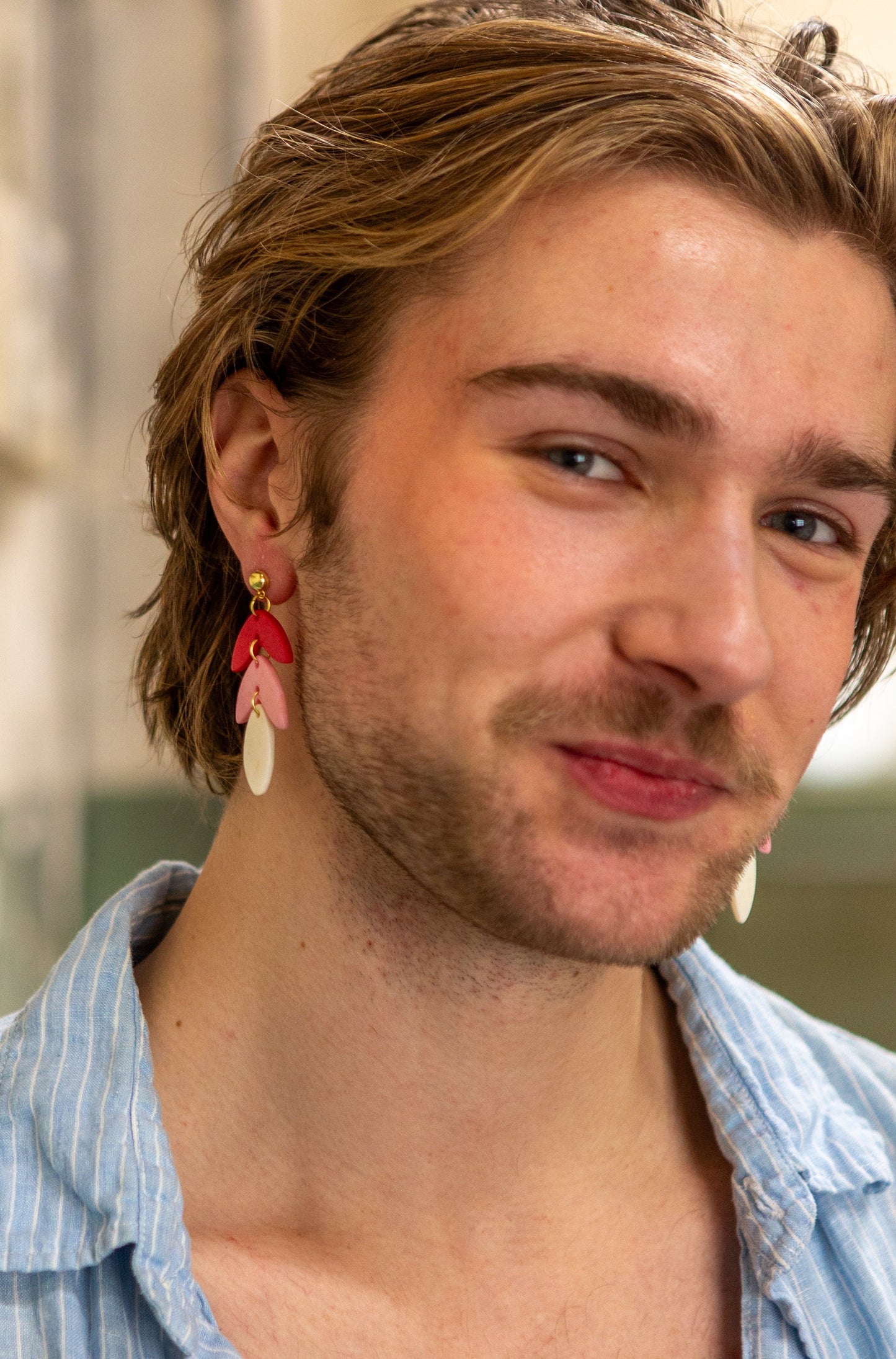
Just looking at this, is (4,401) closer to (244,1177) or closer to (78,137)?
(78,137)

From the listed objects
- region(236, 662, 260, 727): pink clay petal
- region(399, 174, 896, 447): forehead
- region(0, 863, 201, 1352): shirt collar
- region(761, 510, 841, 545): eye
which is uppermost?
region(399, 174, 896, 447): forehead

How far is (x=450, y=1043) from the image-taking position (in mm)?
1202

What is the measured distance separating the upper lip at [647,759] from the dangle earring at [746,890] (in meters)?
0.19

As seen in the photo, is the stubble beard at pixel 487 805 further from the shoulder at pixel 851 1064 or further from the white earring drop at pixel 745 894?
the shoulder at pixel 851 1064

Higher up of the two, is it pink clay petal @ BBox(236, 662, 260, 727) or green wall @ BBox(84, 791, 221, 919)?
pink clay petal @ BBox(236, 662, 260, 727)

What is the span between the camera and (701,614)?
104 cm

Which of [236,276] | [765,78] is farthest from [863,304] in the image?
[236,276]

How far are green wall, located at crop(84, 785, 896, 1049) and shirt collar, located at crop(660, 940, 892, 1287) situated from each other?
2041 millimetres

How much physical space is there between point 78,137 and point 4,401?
2.00ft

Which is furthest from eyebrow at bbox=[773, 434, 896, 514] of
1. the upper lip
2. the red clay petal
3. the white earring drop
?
the red clay petal

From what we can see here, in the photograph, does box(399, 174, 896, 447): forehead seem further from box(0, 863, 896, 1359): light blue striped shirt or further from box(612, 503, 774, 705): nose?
box(0, 863, 896, 1359): light blue striped shirt

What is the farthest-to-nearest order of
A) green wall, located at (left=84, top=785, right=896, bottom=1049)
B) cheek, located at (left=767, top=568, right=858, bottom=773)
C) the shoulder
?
1. green wall, located at (left=84, top=785, right=896, bottom=1049)
2. the shoulder
3. cheek, located at (left=767, top=568, right=858, bottom=773)

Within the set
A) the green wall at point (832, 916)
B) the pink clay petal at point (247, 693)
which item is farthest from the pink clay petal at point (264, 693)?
the green wall at point (832, 916)

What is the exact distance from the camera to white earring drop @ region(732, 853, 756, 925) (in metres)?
1.29
